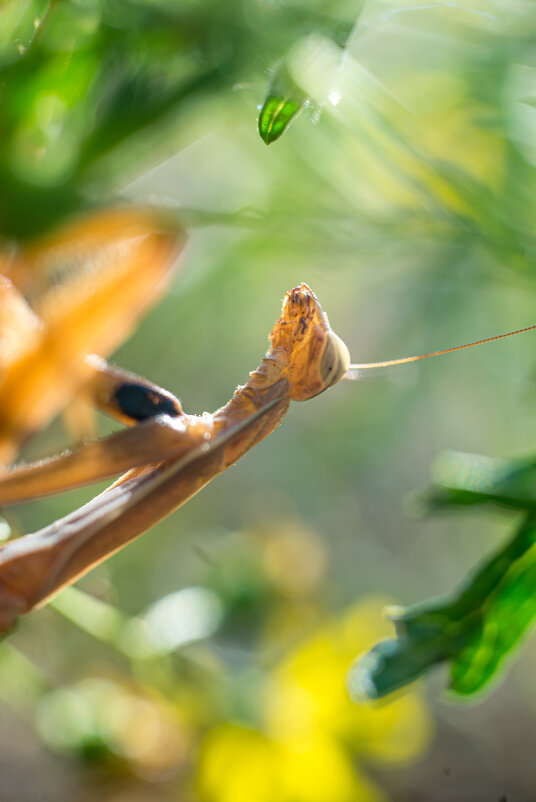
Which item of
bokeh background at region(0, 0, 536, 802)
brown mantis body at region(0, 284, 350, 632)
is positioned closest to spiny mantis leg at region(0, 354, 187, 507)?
brown mantis body at region(0, 284, 350, 632)

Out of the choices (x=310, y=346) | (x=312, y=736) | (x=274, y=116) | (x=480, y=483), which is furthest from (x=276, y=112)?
(x=312, y=736)

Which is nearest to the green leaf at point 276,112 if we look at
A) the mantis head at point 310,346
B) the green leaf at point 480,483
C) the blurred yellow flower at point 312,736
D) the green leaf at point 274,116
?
the green leaf at point 274,116

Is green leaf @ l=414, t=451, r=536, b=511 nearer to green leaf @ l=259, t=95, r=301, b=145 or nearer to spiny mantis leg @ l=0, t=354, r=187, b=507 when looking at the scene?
spiny mantis leg @ l=0, t=354, r=187, b=507

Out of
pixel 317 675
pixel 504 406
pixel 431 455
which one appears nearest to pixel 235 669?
A: pixel 317 675

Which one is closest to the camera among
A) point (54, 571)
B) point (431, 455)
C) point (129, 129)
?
point (54, 571)

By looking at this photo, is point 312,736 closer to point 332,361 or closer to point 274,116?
point 332,361

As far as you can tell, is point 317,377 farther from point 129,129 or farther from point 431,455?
point 431,455

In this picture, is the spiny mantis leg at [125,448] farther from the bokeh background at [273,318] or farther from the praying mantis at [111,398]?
the bokeh background at [273,318]
